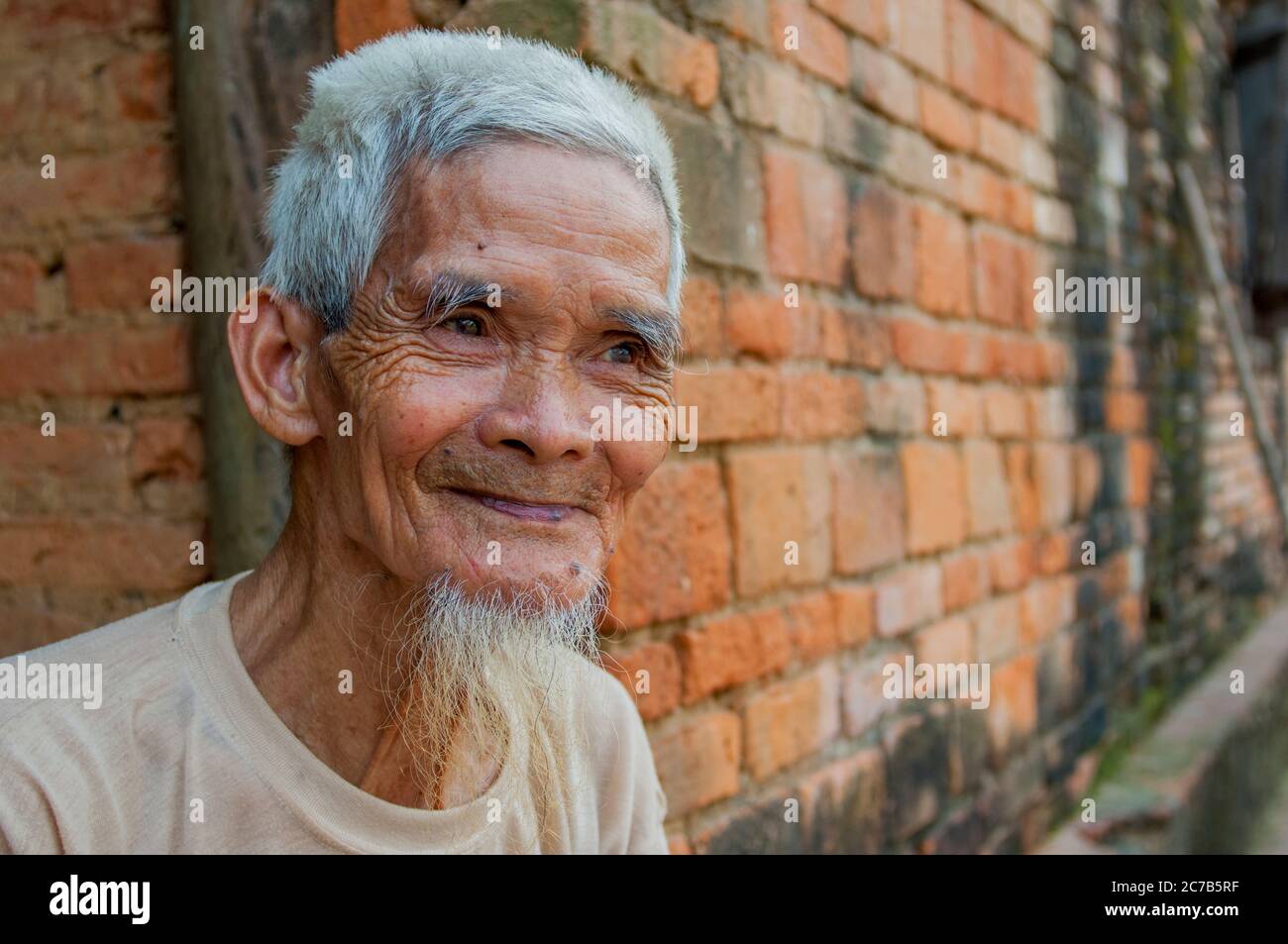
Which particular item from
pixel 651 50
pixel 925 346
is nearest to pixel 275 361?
pixel 651 50

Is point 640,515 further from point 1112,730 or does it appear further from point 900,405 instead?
point 1112,730

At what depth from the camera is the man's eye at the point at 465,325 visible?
1446 millimetres

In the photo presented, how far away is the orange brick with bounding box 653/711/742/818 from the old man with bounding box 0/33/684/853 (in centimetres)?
75

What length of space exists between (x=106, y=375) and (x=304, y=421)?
37.1 inches

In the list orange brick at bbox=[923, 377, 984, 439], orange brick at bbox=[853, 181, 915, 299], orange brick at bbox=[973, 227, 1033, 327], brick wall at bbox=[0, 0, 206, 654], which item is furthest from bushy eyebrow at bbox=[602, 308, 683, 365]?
orange brick at bbox=[973, 227, 1033, 327]

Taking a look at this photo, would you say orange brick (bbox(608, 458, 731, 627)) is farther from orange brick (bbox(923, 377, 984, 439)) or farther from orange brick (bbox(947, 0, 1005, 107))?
orange brick (bbox(947, 0, 1005, 107))

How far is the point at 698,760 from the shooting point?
2.41 m

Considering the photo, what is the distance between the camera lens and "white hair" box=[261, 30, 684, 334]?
4.74 feet

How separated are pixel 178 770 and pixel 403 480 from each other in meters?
0.44

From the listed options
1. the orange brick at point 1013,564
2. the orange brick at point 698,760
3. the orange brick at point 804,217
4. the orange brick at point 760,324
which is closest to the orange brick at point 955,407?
the orange brick at point 1013,564

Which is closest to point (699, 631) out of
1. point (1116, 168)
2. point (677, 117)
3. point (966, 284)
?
point (677, 117)

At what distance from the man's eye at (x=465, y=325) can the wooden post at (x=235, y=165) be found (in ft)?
2.66

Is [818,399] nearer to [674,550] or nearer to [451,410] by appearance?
[674,550]
